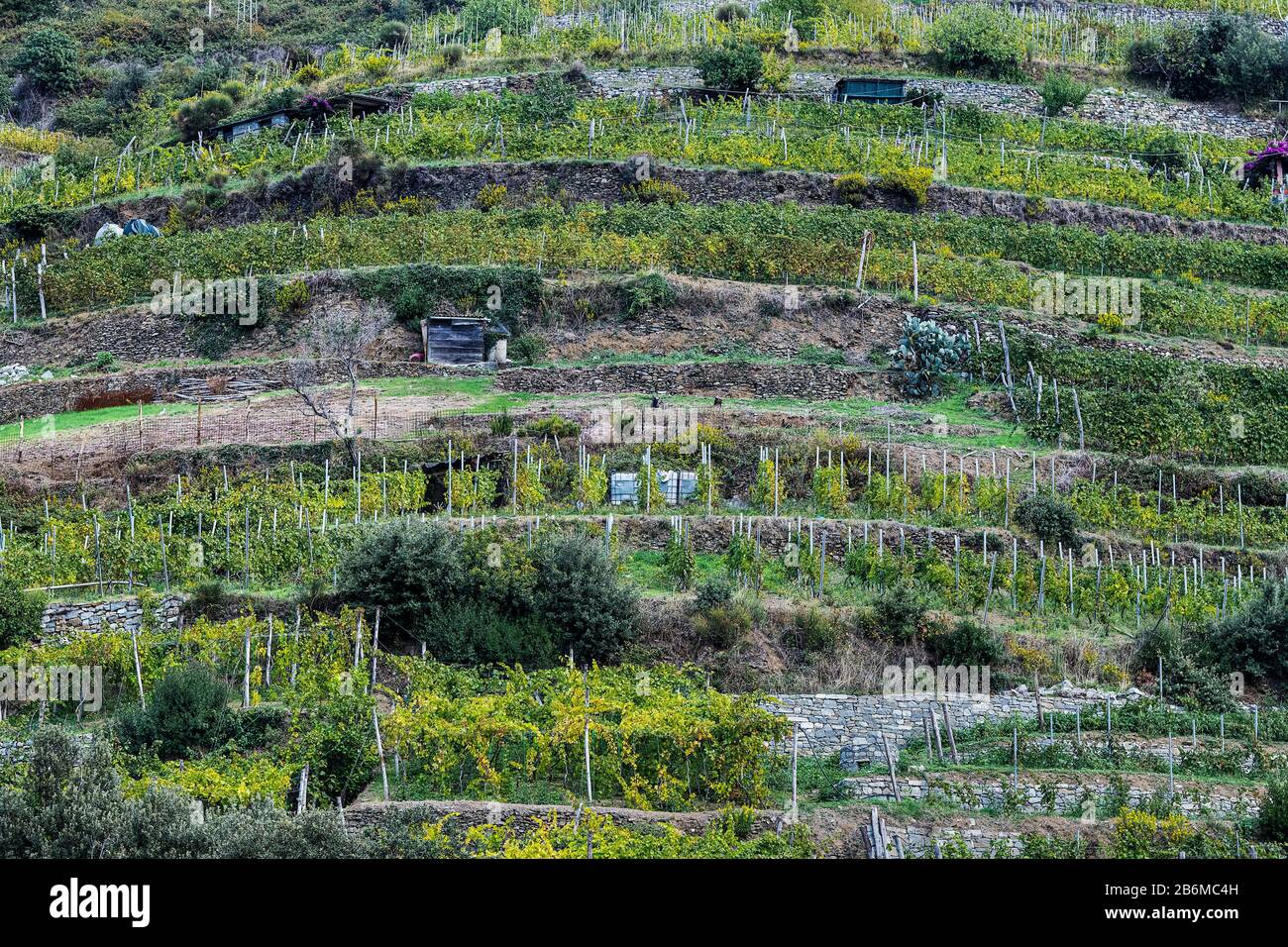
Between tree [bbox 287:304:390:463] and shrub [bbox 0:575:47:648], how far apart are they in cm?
885

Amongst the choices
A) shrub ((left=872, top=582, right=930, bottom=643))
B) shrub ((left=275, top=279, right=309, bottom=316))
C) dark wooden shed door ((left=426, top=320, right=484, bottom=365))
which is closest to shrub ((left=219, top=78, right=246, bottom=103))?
shrub ((left=275, top=279, right=309, bottom=316))

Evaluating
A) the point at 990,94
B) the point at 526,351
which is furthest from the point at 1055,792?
the point at 990,94

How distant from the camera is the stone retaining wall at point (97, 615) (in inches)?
1041

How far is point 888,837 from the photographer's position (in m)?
21.3

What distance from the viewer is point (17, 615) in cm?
2598

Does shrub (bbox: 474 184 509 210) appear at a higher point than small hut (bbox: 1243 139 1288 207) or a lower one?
lower

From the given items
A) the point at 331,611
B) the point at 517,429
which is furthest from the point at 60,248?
the point at 331,611

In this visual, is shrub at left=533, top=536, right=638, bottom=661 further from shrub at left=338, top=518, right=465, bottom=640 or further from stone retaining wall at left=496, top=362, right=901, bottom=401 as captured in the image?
stone retaining wall at left=496, top=362, right=901, bottom=401

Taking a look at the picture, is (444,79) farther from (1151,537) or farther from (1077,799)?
(1077,799)

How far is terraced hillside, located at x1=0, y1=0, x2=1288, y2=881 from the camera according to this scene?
22.6 metres

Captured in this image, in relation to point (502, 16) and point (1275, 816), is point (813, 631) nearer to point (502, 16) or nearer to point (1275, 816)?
point (1275, 816)

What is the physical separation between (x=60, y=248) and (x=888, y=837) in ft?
94.1

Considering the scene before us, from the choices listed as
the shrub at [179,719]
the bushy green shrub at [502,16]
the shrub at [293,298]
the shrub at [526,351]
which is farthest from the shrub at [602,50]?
the shrub at [179,719]

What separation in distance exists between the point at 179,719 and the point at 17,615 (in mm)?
4142
